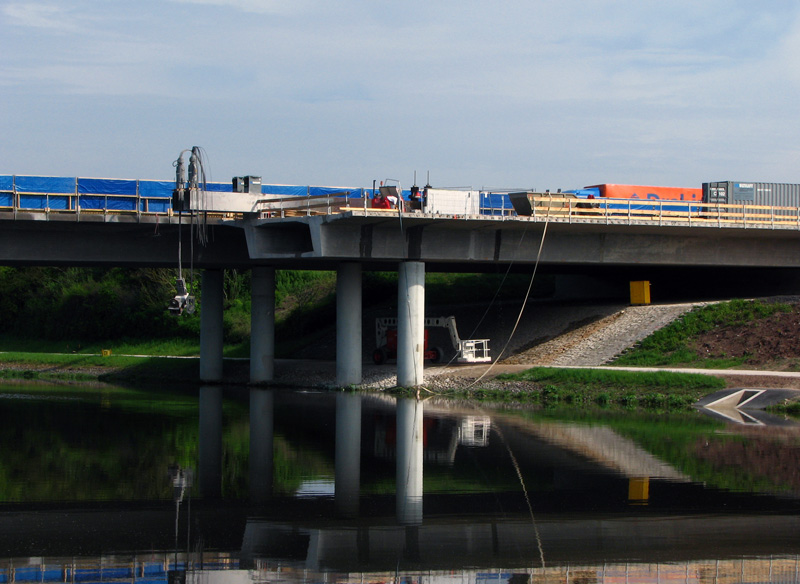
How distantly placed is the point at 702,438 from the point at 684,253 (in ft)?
75.2

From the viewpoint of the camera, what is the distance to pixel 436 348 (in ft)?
169

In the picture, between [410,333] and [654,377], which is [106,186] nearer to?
[410,333]

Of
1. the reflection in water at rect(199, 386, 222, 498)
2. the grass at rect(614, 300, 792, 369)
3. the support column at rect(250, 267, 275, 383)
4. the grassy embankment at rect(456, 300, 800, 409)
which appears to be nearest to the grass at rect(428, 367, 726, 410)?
the grassy embankment at rect(456, 300, 800, 409)

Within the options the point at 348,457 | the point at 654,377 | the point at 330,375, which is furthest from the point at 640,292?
the point at 348,457

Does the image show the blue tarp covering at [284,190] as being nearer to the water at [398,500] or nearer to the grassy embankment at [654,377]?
the grassy embankment at [654,377]

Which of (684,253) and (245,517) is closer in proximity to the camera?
(245,517)

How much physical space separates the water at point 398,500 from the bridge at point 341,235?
464 inches

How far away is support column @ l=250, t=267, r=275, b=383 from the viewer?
5003cm

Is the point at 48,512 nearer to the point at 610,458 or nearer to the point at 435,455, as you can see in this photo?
the point at 435,455

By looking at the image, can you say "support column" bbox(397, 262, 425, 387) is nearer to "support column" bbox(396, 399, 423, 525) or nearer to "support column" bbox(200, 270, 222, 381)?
"support column" bbox(396, 399, 423, 525)

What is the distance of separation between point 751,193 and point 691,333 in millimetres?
14475

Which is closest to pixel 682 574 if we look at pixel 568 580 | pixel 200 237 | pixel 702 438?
pixel 568 580

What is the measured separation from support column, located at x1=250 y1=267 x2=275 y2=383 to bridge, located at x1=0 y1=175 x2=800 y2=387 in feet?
0.20

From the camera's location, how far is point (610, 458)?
79.8 ft
